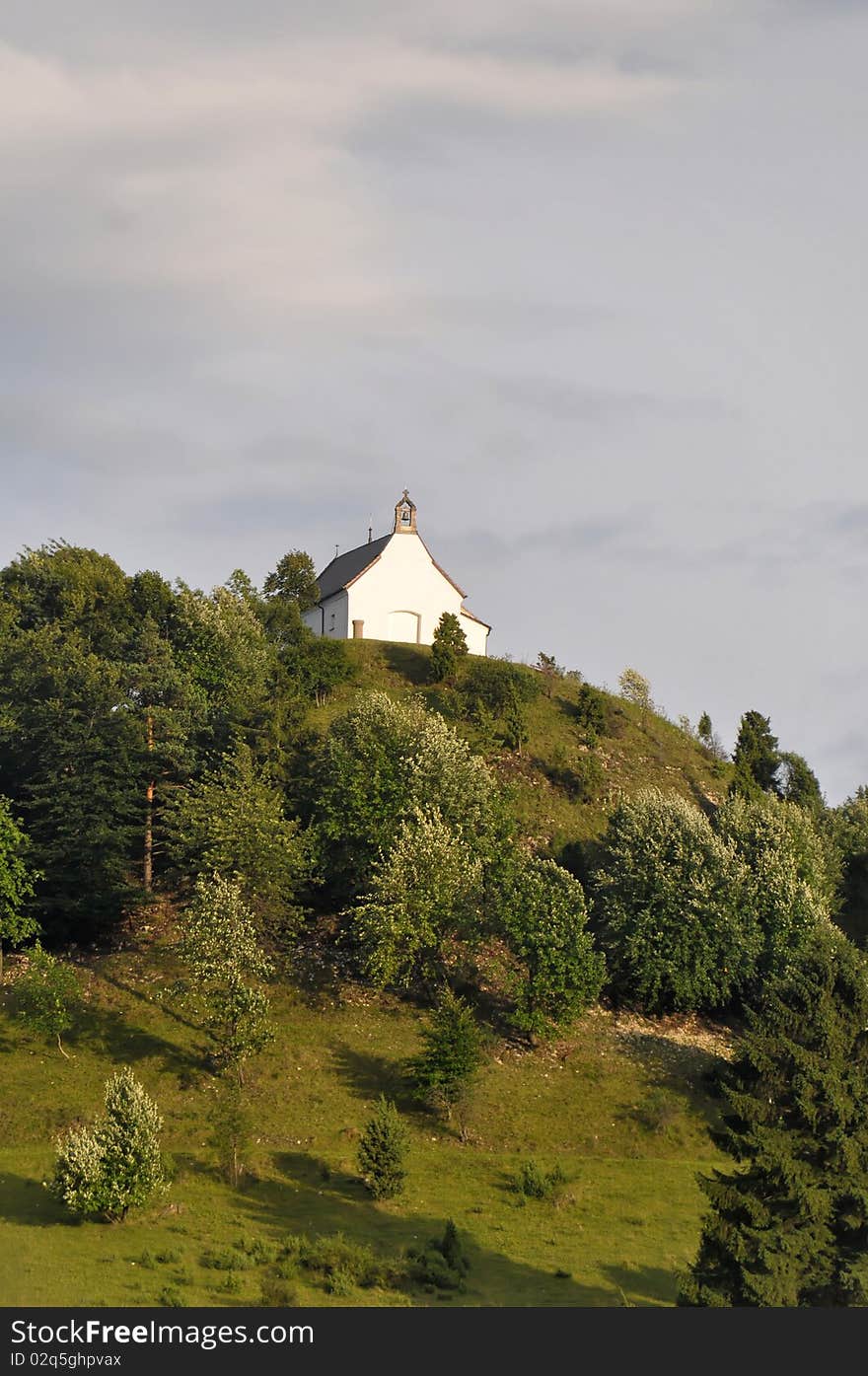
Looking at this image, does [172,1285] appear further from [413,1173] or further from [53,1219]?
[413,1173]

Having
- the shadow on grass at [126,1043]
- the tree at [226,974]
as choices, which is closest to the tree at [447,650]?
the tree at [226,974]

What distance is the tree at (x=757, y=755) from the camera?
99.4 metres

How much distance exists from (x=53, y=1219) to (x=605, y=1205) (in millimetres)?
20272

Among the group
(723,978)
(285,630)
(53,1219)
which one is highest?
(285,630)

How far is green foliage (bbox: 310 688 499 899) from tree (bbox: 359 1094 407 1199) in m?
19.4

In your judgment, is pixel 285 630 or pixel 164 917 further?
pixel 285 630

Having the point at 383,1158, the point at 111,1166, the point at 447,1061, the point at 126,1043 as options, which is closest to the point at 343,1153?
the point at 383,1158

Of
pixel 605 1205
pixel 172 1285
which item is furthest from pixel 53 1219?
pixel 605 1205

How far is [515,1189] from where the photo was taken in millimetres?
50344

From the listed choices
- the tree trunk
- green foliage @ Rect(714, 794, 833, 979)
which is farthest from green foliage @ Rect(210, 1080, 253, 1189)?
green foliage @ Rect(714, 794, 833, 979)

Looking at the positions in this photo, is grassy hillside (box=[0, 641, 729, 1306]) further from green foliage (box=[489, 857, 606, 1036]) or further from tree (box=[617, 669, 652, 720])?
tree (box=[617, 669, 652, 720])

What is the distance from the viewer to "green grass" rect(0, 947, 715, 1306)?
135ft

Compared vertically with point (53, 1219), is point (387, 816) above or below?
above

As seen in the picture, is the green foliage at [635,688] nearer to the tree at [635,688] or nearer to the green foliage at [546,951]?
the tree at [635,688]
